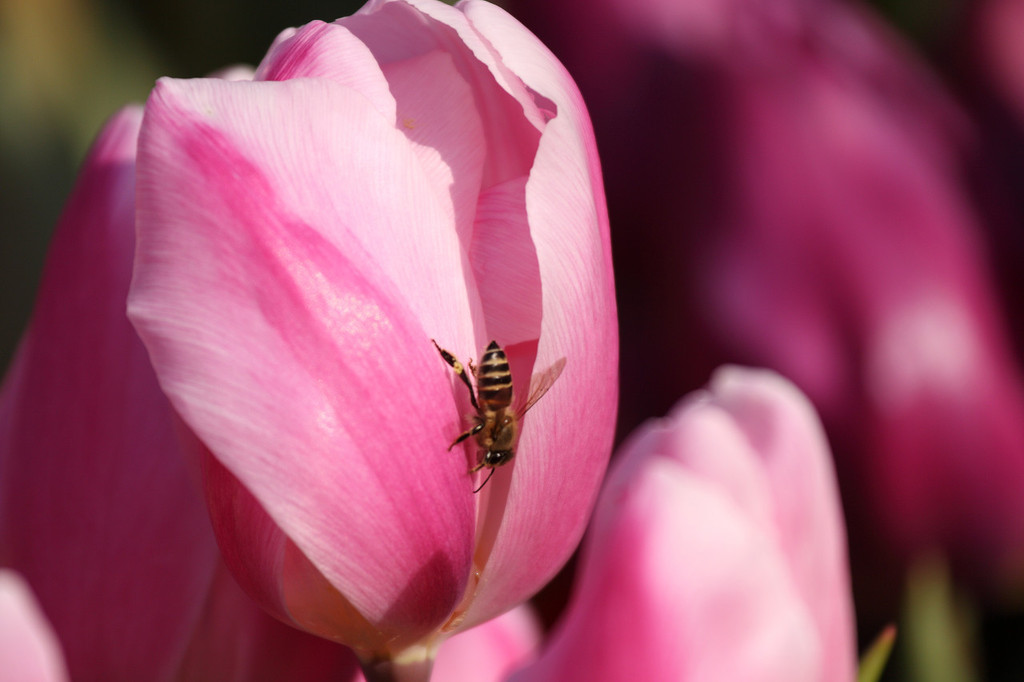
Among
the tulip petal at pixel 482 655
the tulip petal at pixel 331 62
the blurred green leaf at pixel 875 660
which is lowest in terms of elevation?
the tulip petal at pixel 482 655

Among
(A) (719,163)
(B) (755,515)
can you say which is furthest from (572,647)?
(A) (719,163)

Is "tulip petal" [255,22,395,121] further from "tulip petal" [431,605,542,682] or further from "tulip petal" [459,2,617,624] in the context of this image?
"tulip petal" [431,605,542,682]

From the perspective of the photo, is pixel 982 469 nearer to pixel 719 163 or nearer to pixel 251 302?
pixel 719 163

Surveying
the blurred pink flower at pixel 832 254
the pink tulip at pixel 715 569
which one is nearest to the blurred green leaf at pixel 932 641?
the blurred pink flower at pixel 832 254

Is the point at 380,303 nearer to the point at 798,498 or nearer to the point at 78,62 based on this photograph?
the point at 798,498

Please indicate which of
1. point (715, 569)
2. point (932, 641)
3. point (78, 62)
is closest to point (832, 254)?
point (932, 641)

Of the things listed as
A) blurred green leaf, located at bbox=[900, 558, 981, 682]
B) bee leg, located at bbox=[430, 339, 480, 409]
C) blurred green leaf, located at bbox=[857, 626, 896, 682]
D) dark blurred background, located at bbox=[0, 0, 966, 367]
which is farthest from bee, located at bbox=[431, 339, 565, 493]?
dark blurred background, located at bbox=[0, 0, 966, 367]

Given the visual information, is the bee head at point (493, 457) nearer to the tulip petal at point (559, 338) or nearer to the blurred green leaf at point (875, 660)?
the tulip petal at point (559, 338)
